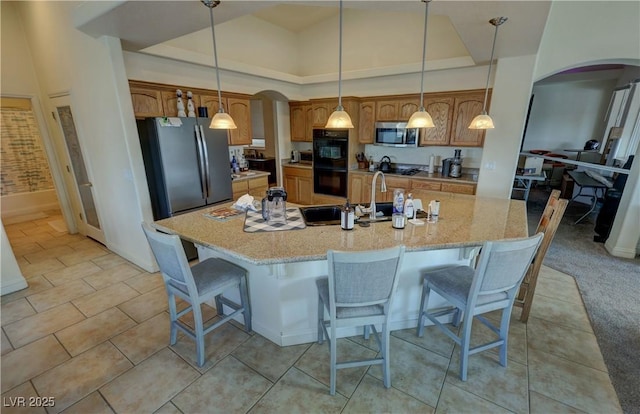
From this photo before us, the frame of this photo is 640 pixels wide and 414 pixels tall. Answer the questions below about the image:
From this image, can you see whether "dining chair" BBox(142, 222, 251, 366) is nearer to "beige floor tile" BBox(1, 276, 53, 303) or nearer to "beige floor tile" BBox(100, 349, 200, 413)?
"beige floor tile" BBox(100, 349, 200, 413)

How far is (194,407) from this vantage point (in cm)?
167

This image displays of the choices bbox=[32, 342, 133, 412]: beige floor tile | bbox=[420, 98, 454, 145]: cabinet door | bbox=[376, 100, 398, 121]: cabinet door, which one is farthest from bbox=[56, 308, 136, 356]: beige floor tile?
bbox=[420, 98, 454, 145]: cabinet door

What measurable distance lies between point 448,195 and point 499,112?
1478mm

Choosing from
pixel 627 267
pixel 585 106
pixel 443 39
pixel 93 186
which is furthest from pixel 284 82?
pixel 585 106

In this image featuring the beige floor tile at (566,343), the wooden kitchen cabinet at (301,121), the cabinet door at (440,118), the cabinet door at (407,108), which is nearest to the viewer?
the beige floor tile at (566,343)

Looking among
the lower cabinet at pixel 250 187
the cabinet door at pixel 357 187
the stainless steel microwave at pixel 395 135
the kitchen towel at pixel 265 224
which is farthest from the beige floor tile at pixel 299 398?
the stainless steel microwave at pixel 395 135

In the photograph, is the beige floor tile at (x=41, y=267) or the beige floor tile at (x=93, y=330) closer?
the beige floor tile at (x=93, y=330)

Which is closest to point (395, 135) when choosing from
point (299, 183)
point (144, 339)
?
point (299, 183)

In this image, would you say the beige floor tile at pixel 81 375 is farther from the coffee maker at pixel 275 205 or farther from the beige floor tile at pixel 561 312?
the beige floor tile at pixel 561 312

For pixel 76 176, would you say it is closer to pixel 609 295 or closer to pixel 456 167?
pixel 456 167

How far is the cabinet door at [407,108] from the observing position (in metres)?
4.43

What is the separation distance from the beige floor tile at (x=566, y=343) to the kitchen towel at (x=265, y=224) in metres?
2.10

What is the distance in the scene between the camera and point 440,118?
14.0 feet

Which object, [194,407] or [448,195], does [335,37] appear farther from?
[194,407]
